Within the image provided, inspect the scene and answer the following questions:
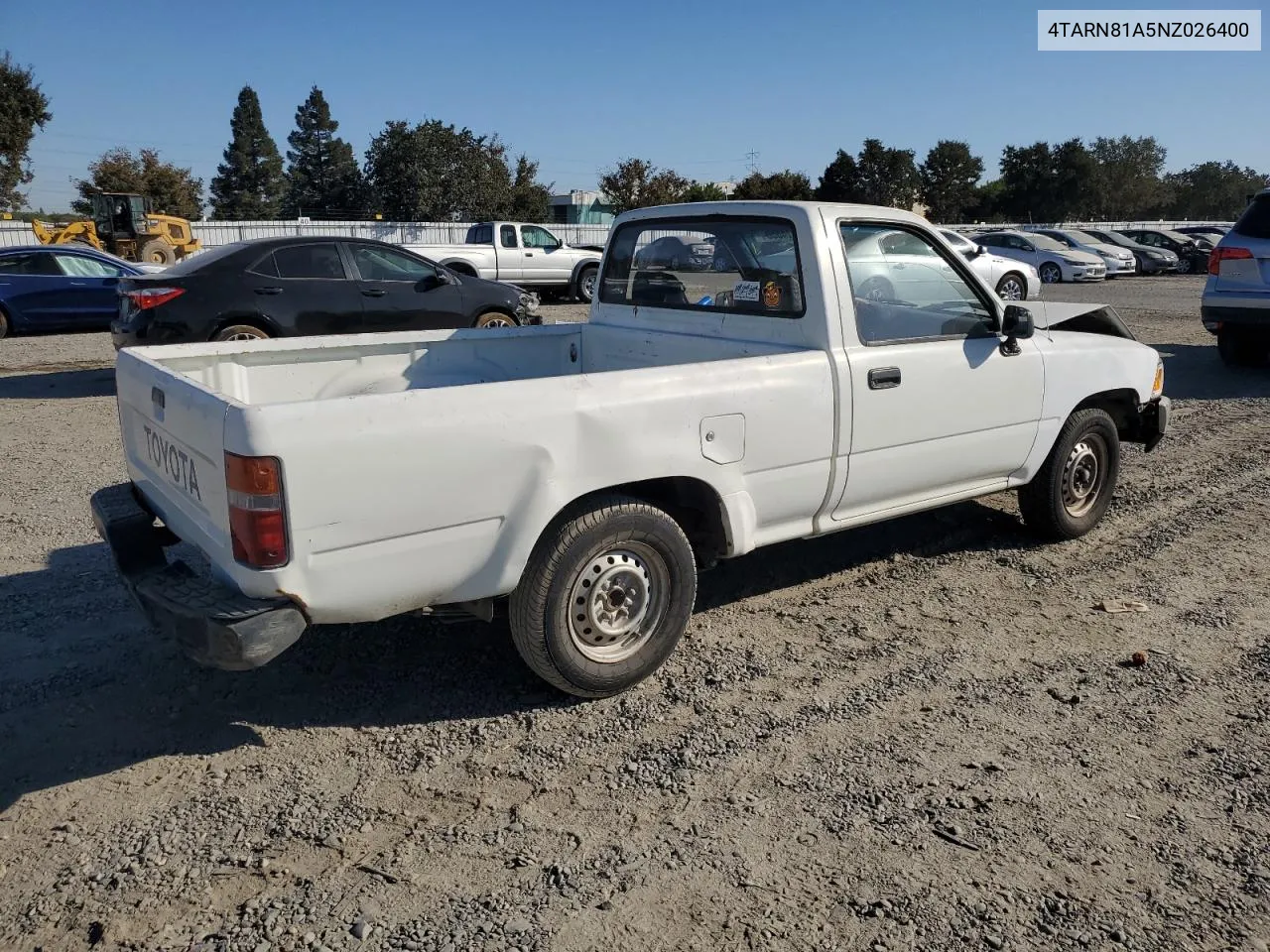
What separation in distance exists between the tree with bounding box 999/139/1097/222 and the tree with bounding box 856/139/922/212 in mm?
9260

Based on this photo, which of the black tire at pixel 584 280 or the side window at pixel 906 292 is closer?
the side window at pixel 906 292

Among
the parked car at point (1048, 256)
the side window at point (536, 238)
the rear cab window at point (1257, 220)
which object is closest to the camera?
the rear cab window at point (1257, 220)

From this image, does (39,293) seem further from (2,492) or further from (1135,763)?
(1135,763)

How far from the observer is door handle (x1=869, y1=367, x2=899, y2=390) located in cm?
438

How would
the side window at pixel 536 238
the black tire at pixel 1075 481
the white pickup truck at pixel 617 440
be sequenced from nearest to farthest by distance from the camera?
the white pickup truck at pixel 617 440 → the black tire at pixel 1075 481 → the side window at pixel 536 238

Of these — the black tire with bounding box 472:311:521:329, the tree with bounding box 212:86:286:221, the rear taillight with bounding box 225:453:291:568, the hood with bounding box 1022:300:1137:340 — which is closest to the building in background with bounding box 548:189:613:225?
the tree with bounding box 212:86:286:221

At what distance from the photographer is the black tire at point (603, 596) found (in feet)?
11.8

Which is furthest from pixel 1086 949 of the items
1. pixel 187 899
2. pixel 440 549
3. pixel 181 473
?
pixel 181 473

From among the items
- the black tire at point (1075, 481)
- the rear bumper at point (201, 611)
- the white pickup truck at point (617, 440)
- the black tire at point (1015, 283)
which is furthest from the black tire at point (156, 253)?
the black tire at point (1075, 481)

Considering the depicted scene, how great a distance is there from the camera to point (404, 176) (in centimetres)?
4572

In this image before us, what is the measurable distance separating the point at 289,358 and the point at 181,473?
1279 millimetres

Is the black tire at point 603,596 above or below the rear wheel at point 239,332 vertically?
below

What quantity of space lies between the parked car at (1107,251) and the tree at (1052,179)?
36.7 meters

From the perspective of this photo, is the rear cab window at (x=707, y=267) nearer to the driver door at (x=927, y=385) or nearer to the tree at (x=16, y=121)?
the driver door at (x=927, y=385)
